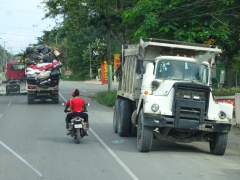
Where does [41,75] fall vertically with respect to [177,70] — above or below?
below

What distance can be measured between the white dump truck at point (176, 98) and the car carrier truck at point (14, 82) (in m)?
29.0

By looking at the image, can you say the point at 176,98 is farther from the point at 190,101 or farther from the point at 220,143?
the point at 220,143

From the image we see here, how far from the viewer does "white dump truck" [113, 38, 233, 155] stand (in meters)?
13.2

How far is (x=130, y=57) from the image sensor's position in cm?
1742

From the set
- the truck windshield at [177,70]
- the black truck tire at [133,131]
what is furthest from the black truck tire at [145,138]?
the black truck tire at [133,131]

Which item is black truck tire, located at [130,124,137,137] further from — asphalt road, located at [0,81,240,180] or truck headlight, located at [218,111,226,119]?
truck headlight, located at [218,111,226,119]

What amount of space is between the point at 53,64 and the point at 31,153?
1952 centimetres

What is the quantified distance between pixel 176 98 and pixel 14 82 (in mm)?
32927

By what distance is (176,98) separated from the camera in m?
13.2

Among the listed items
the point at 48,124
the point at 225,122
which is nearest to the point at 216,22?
the point at 48,124

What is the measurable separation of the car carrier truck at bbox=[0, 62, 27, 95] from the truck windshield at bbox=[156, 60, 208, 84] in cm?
2992

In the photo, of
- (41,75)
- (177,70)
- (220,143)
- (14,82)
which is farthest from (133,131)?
(14,82)

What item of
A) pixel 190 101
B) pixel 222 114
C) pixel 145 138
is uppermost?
pixel 190 101

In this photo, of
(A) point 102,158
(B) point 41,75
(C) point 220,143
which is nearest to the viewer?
(A) point 102,158
